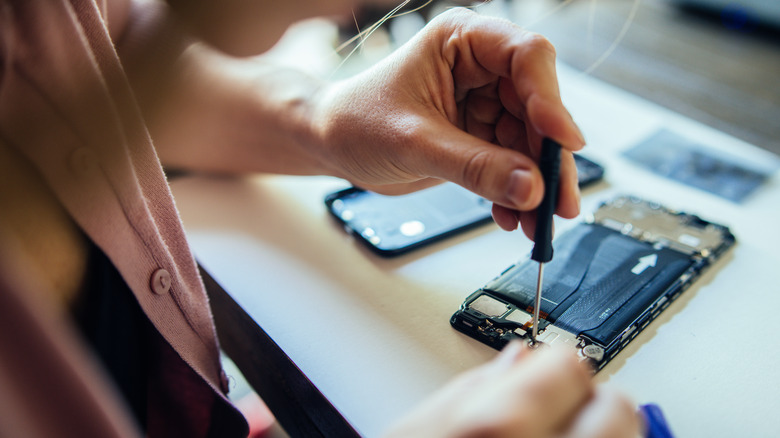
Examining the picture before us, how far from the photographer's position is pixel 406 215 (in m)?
0.65

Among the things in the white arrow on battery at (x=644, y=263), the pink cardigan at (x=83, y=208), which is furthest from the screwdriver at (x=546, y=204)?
the pink cardigan at (x=83, y=208)

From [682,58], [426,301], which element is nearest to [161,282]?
[426,301]

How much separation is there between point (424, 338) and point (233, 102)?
41 centimetres

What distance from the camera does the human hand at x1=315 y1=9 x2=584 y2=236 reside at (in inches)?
17.2

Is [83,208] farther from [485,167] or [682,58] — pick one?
[682,58]

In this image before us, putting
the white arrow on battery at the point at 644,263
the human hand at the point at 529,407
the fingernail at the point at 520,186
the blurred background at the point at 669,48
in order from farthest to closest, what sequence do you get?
→ the blurred background at the point at 669,48 → the white arrow on battery at the point at 644,263 → the fingernail at the point at 520,186 → the human hand at the point at 529,407

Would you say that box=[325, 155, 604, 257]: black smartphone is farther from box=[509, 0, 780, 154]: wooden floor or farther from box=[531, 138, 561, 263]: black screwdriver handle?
box=[509, 0, 780, 154]: wooden floor

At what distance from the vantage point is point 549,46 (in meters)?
0.46

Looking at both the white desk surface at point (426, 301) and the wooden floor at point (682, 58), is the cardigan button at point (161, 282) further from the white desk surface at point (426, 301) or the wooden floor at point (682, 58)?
the wooden floor at point (682, 58)

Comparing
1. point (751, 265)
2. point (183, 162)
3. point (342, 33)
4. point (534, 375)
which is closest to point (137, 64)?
point (183, 162)

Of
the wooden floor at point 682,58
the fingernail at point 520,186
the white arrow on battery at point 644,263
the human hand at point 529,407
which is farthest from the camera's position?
the wooden floor at point 682,58

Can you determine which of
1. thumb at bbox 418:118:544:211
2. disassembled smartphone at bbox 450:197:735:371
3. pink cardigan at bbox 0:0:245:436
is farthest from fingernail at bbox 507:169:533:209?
pink cardigan at bbox 0:0:245:436

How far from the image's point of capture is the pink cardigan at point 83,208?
0.31 m

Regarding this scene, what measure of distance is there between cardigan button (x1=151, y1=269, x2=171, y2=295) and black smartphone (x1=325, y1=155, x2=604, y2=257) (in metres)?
0.22
